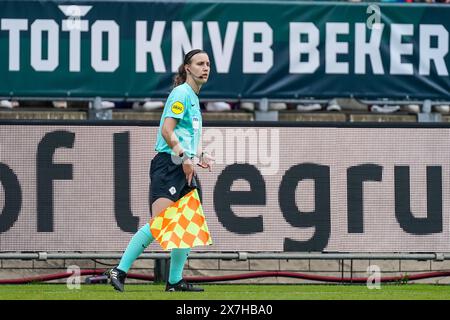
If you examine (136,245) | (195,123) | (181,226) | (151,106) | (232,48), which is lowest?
(136,245)

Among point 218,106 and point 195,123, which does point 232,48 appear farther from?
point 195,123

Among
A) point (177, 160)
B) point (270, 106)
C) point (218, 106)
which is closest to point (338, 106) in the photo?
point (270, 106)

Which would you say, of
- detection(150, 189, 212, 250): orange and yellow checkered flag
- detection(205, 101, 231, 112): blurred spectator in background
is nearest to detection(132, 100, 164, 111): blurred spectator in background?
detection(205, 101, 231, 112): blurred spectator in background

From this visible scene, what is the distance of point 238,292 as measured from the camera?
12188 mm

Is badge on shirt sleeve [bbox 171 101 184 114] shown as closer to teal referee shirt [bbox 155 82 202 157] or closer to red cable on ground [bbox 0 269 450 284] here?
teal referee shirt [bbox 155 82 202 157]

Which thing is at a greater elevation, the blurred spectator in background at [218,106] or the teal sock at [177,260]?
the blurred spectator in background at [218,106]

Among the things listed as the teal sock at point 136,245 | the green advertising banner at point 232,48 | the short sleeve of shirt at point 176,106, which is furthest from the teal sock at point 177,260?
the green advertising banner at point 232,48

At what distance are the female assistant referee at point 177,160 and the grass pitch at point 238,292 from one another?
1.01 ft

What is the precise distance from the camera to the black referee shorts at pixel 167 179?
1156 centimetres

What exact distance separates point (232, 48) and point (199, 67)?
15.0 ft

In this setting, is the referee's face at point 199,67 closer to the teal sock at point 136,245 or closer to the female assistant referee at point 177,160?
the female assistant referee at point 177,160

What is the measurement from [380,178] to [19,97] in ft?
13.4

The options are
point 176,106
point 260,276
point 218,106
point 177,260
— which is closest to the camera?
point 176,106

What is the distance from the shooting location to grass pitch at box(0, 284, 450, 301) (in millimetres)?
11234
